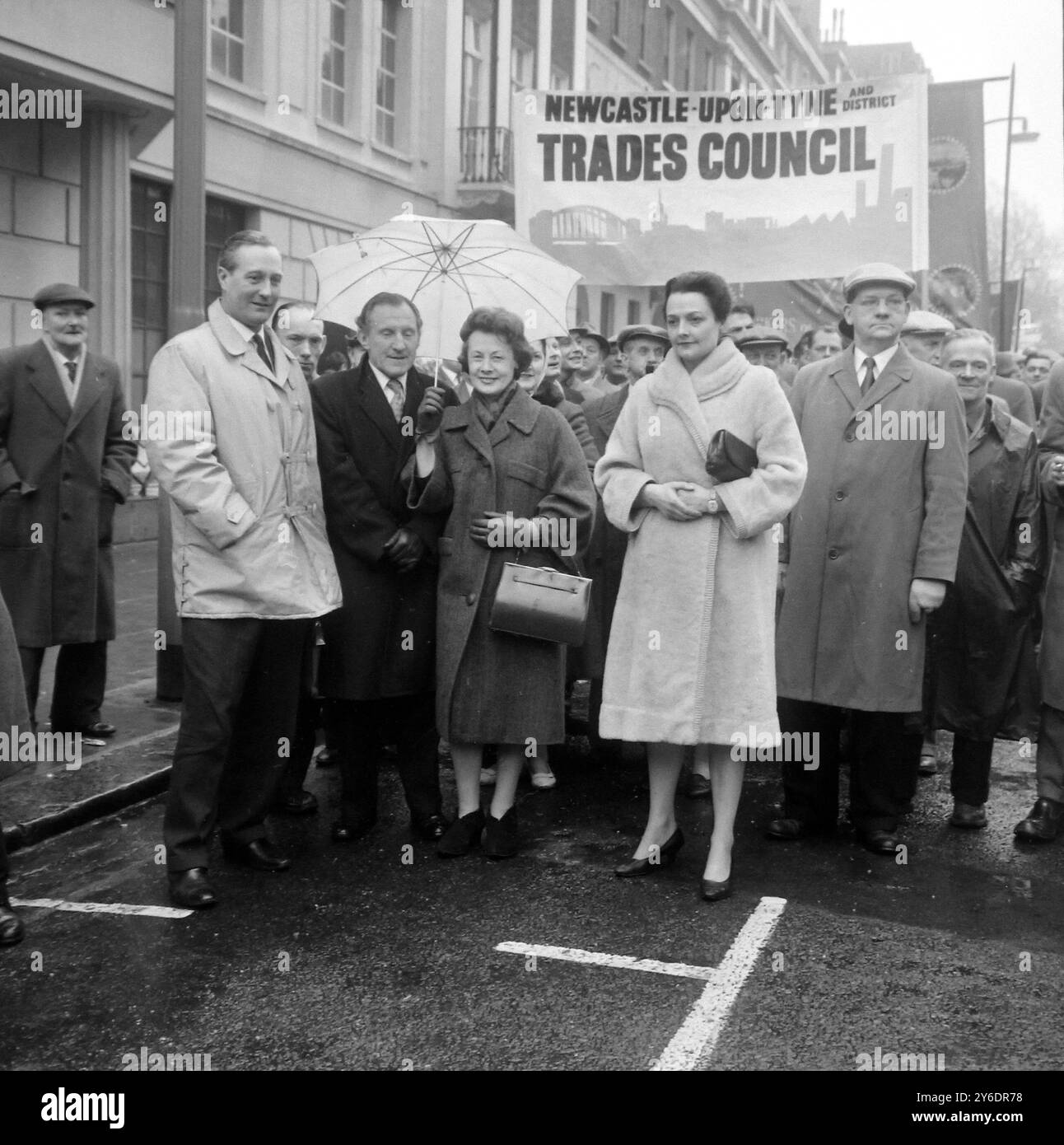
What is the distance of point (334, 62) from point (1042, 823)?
1365cm

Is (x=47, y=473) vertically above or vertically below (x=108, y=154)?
below

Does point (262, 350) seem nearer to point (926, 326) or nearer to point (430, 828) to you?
point (430, 828)

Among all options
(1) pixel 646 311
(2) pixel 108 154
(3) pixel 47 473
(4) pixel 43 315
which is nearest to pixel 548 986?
(3) pixel 47 473

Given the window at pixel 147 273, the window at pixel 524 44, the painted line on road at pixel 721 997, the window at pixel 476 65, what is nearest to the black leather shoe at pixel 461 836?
the painted line on road at pixel 721 997

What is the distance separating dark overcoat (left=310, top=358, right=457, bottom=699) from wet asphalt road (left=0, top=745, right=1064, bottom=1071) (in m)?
0.69

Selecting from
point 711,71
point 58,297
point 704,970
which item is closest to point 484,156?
point 58,297

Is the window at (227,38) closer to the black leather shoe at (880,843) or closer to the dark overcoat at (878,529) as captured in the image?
the dark overcoat at (878,529)

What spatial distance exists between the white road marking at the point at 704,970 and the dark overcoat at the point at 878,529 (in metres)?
1.03

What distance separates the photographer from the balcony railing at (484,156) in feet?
63.1

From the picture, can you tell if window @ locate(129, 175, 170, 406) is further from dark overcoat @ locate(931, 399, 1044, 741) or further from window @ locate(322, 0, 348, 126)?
dark overcoat @ locate(931, 399, 1044, 741)

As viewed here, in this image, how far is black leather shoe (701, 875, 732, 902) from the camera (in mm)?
4609

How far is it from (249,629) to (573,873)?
142cm

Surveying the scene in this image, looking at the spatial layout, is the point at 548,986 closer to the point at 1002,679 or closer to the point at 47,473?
the point at 1002,679

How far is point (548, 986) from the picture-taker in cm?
384
